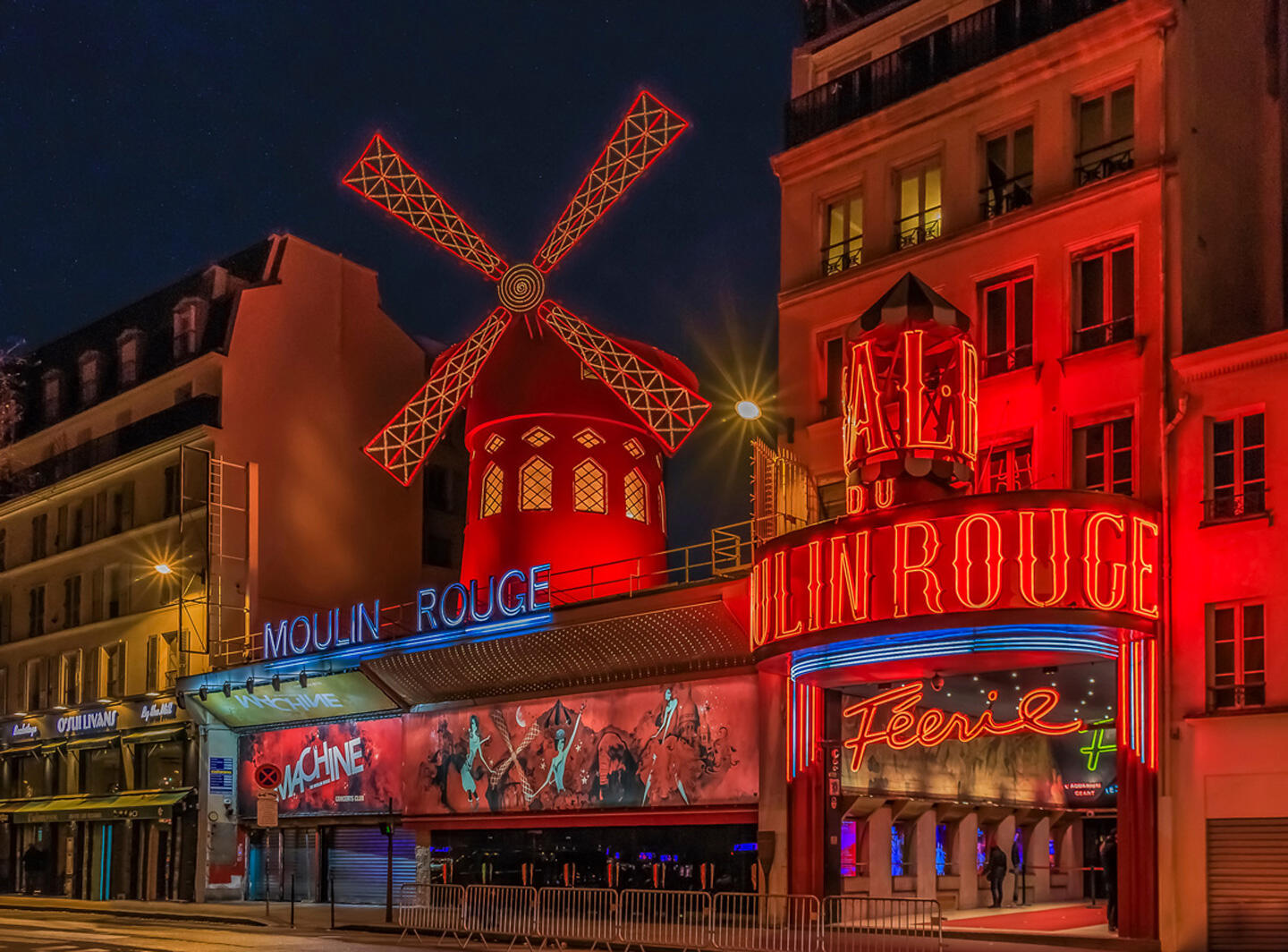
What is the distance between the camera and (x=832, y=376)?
2434 cm

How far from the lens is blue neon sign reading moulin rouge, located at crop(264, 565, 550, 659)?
2623 cm

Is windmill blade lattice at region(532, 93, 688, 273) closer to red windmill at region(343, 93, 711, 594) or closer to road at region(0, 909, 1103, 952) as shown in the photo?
red windmill at region(343, 93, 711, 594)

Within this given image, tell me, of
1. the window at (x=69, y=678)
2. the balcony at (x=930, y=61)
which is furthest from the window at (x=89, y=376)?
the balcony at (x=930, y=61)

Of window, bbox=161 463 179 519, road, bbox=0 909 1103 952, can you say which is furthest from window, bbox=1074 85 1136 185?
window, bbox=161 463 179 519

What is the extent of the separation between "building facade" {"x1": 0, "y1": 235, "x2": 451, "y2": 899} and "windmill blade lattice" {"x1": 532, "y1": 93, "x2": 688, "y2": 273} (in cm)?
863

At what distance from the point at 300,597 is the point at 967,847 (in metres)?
16.8

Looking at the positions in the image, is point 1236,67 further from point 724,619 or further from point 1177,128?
point 724,619

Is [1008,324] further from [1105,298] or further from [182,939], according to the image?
[182,939]

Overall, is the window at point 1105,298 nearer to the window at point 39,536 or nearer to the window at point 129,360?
the window at point 129,360

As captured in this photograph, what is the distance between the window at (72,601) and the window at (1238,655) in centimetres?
2989

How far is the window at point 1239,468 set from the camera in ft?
62.7

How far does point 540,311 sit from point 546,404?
1787mm

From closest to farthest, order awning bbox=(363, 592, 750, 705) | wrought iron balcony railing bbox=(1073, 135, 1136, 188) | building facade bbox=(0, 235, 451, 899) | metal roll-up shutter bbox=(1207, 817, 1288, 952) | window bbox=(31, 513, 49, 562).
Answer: metal roll-up shutter bbox=(1207, 817, 1288, 952)
wrought iron balcony railing bbox=(1073, 135, 1136, 188)
awning bbox=(363, 592, 750, 705)
building facade bbox=(0, 235, 451, 899)
window bbox=(31, 513, 49, 562)

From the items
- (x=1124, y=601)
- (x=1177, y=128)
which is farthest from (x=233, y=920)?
(x=1177, y=128)
